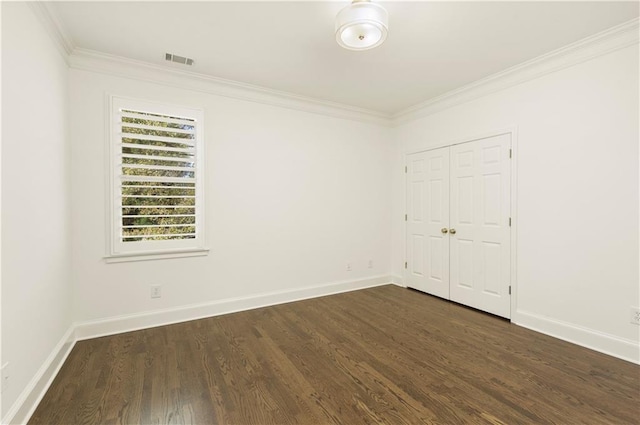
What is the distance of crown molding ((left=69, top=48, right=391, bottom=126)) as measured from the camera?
291cm

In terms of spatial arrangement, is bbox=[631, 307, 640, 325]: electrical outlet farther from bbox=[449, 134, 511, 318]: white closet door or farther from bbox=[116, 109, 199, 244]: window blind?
bbox=[116, 109, 199, 244]: window blind

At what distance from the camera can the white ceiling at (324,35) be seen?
228 centimetres

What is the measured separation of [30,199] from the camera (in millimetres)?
1943

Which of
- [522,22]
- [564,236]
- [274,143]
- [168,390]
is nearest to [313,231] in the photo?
[274,143]

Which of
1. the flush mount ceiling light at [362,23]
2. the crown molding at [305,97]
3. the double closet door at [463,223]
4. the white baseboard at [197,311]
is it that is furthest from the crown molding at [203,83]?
the white baseboard at [197,311]

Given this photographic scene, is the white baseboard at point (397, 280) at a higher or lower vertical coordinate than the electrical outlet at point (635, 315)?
lower

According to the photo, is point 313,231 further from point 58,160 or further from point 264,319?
point 58,160

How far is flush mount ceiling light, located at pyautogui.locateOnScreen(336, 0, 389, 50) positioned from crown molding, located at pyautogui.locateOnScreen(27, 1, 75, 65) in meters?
2.11

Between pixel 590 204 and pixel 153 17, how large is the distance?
412 cm

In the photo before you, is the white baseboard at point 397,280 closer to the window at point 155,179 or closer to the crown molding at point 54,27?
the window at point 155,179

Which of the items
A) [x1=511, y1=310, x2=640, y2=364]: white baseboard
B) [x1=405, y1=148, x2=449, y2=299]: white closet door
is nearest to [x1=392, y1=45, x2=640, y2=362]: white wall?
[x1=511, y1=310, x2=640, y2=364]: white baseboard

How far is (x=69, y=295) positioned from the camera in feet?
9.18

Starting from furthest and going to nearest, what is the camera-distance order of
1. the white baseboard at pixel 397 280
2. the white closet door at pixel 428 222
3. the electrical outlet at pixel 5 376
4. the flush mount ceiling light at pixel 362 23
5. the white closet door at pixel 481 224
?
the white baseboard at pixel 397 280, the white closet door at pixel 428 222, the white closet door at pixel 481 224, the flush mount ceiling light at pixel 362 23, the electrical outlet at pixel 5 376

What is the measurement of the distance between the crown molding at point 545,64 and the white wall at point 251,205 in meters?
1.19
